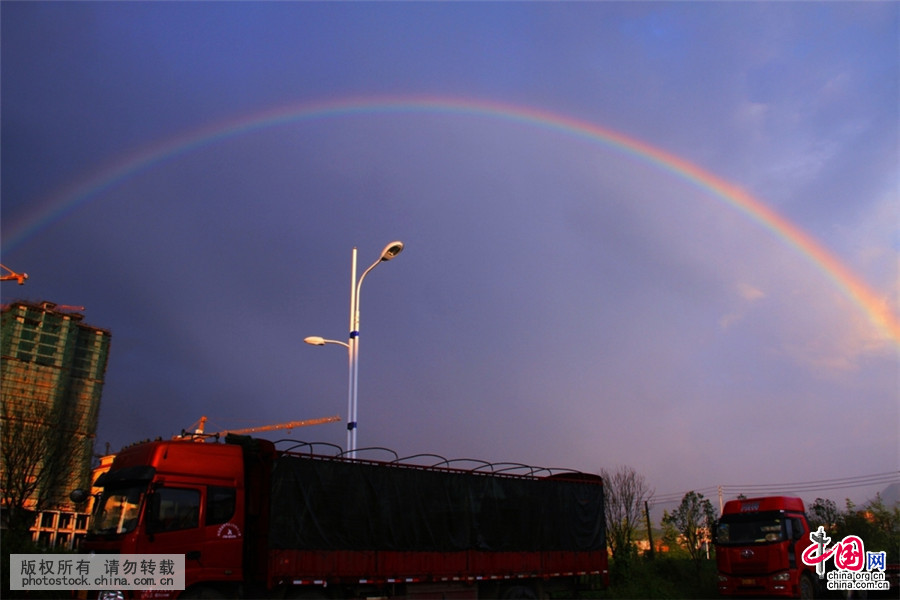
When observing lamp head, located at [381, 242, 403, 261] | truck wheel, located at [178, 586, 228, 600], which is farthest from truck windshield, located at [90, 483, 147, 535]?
lamp head, located at [381, 242, 403, 261]

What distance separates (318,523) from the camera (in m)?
14.9

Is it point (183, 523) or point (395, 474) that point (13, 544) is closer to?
point (183, 523)

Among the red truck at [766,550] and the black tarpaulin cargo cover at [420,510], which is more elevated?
the black tarpaulin cargo cover at [420,510]

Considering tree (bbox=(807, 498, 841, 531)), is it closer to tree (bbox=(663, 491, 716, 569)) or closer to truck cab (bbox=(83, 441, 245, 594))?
tree (bbox=(663, 491, 716, 569))

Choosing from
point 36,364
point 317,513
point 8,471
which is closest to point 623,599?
point 317,513

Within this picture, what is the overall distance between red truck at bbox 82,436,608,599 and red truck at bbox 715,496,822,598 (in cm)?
671

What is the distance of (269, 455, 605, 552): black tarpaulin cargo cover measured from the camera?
48.5 ft

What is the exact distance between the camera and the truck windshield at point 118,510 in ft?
43.3

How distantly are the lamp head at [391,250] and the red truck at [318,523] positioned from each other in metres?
6.18

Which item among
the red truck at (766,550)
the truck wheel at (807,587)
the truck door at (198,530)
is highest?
the truck door at (198,530)

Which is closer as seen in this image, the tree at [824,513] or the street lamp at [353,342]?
the street lamp at [353,342]

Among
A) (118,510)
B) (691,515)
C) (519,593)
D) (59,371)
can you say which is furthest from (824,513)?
(59,371)

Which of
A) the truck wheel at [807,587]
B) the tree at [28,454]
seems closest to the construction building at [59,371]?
the tree at [28,454]

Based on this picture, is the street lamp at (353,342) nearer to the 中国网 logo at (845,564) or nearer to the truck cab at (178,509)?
the truck cab at (178,509)
